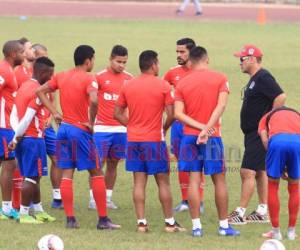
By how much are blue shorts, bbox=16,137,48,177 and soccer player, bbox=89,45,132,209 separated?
126 cm

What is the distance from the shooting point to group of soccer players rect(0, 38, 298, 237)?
1152 centimetres

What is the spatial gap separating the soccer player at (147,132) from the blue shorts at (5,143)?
68.8 inches

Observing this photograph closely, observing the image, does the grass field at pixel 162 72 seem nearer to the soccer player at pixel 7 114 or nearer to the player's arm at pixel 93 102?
the soccer player at pixel 7 114

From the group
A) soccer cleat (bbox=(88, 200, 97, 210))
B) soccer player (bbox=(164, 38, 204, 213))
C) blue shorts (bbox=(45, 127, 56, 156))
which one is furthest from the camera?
blue shorts (bbox=(45, 127, 56, 156))

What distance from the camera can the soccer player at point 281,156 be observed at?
11.1 m

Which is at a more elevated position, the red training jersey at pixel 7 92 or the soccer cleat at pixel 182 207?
the red training jersey at pixel 7 92

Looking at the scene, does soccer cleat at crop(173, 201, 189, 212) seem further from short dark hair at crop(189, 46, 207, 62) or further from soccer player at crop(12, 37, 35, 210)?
short dark hair at crop(189, 46, 207, 62)

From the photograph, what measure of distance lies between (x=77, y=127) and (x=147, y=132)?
898 millimetres

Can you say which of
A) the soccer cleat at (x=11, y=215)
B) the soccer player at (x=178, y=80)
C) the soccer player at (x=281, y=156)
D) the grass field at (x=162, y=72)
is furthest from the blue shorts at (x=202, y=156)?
the soccer cleat at (x=11, y=215)

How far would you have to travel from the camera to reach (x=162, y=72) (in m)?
25.9

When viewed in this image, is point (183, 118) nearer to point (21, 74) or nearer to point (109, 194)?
point (109, 194)

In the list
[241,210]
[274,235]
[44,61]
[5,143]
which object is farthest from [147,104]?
[274,235]

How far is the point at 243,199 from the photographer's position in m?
12.6

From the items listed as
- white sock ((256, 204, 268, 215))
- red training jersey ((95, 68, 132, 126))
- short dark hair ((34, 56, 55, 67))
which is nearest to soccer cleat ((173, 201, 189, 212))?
white sock ((256, 204, 268, 215))
